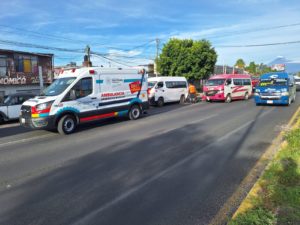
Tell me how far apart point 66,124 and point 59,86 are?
1.57 m

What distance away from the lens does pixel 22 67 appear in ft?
85.1

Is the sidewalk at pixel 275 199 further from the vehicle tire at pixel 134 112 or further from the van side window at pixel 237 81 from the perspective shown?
the van side window at pixel 237 81

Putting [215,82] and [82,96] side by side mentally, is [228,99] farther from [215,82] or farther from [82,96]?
[82,96]

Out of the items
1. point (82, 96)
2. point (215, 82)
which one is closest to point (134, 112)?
point (82, 96)

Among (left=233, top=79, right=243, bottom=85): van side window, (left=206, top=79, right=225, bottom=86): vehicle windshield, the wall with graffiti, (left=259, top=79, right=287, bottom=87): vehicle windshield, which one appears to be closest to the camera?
(left=259, top=79, right=287, bottom=87): vehicle windshield

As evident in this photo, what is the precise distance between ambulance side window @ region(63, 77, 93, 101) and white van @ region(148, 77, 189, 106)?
27.3ft

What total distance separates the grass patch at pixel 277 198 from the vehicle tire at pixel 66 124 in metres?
7.09

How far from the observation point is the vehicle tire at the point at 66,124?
926 centimetres

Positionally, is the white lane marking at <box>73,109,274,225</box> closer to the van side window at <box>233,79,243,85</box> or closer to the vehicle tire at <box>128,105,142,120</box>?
the vehicle tire at <box>128,105,142,120</box>

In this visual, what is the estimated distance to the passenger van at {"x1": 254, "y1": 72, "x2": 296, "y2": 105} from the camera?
1552 cm

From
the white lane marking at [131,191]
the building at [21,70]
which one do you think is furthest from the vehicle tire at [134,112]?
the building at [21,70]

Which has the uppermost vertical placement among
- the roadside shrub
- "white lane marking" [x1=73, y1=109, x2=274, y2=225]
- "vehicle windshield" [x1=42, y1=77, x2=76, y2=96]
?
"vehicle windshield" [x1=42, y1=77, x2=76, y2=96]

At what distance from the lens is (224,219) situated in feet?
11.1

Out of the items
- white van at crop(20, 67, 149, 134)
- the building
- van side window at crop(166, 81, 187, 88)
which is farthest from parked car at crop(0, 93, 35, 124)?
the building
